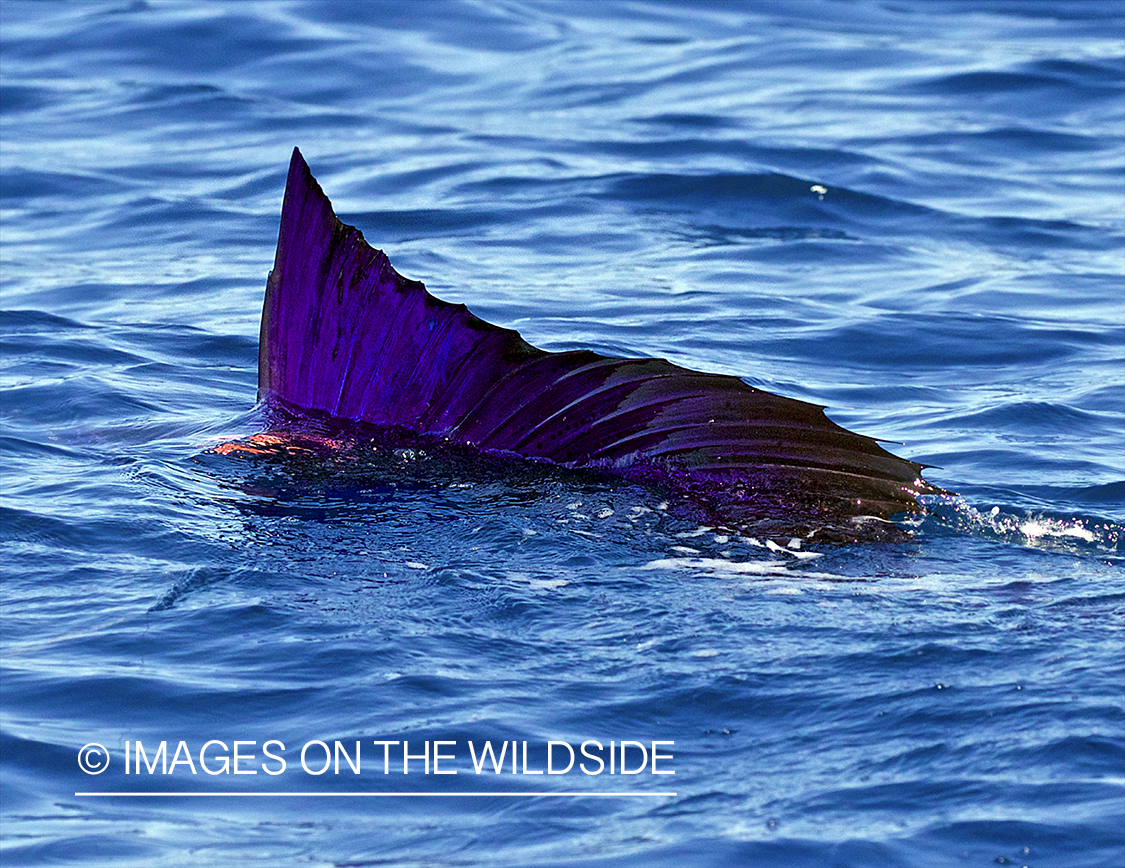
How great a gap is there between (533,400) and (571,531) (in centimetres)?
54

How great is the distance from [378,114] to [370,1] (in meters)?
3.78

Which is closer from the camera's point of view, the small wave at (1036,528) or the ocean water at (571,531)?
the ocean water at (571,531)

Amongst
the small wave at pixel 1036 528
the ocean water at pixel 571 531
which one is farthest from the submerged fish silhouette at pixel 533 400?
the small wave at pixel 1036 528

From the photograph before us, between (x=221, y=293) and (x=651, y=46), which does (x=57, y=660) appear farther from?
(x=651, y=46)

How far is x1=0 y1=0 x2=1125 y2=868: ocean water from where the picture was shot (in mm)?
3777

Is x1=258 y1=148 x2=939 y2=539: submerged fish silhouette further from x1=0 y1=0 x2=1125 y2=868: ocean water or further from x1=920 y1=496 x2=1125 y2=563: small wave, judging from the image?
x1=920 y1=496 x2=1125 y2=563: small wave

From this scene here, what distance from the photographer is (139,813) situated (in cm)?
379

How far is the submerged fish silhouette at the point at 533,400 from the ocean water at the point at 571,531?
5.7 inches

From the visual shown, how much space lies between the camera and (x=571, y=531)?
5.21 meters

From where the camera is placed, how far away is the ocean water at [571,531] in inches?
149
